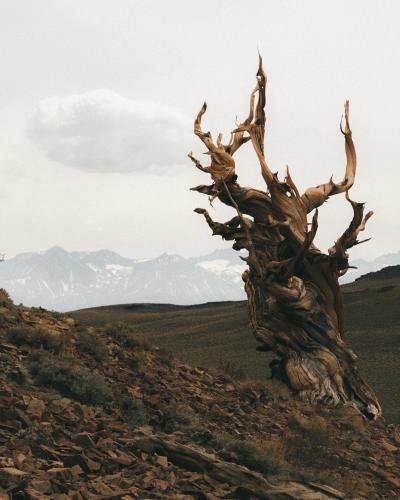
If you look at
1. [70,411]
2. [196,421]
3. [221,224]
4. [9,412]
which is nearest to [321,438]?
[196,421]

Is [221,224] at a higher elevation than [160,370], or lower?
higher

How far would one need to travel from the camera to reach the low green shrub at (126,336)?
1722 cm

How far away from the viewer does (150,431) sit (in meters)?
Answer: 10.6

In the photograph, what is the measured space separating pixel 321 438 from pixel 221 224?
323 inches

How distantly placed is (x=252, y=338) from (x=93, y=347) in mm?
28050

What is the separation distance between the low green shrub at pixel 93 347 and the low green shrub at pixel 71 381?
2.57 meters

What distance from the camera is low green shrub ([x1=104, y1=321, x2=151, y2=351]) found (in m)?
17.2

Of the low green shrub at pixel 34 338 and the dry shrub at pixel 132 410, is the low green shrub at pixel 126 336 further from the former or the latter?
the dry shrub at pixel 132 410

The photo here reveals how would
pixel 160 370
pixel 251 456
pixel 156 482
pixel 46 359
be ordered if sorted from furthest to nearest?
1. pixel 160 370
2. pixel 46 359
3. pixel 251 456
4. pixel 156 482

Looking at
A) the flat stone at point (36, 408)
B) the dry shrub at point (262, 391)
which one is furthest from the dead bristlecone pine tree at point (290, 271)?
the flat stone at point (36, 408)

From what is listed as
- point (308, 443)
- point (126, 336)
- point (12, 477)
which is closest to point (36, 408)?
point (12, 477)

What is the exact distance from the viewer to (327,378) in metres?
19.4

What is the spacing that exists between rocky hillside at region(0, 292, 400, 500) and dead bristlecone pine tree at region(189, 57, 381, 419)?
1.08m

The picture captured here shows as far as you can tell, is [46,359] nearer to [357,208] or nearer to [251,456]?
[251,456]
